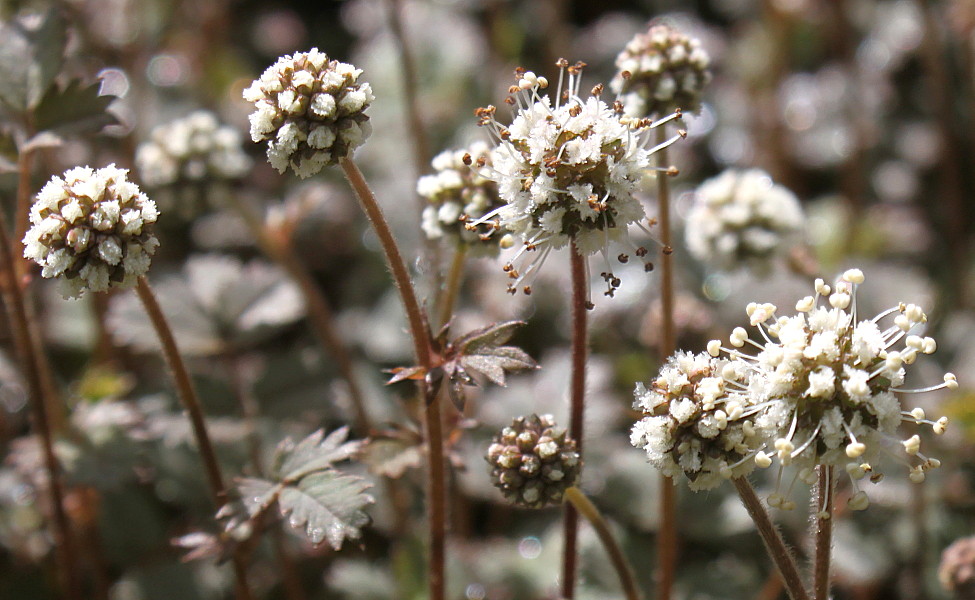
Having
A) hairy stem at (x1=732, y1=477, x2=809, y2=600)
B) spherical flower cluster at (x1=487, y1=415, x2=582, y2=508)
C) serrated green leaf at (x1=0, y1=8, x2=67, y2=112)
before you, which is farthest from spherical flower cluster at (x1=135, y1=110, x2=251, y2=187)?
hairy stem at (x1=732, y1=477, x2=809, y2=600)

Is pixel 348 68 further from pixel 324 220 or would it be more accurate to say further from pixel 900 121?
Result: pixel 900 121

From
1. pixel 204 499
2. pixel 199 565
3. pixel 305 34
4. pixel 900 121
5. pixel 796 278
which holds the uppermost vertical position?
pixel 305 34

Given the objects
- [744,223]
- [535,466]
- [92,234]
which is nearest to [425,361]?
[535,466]

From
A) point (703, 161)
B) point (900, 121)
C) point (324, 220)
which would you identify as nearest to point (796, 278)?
point (703, 161)

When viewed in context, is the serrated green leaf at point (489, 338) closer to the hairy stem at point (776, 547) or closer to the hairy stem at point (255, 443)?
the hairy stem at point (776, 547)

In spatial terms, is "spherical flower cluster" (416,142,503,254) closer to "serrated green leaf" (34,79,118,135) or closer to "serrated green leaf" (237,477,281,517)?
"serrated green leaf" (237,477,281,517)

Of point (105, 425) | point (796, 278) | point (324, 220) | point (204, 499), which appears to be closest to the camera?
point (105, 425)

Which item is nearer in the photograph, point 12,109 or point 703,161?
point 12,109
